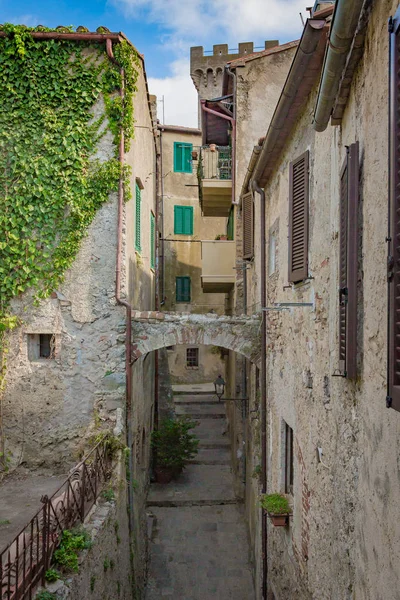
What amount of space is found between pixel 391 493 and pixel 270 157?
6738 millimetres

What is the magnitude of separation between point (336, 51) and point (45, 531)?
18.3 ft

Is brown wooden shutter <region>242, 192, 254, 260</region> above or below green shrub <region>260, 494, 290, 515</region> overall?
above

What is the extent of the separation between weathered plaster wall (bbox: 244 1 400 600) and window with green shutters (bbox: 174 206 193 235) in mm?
16921

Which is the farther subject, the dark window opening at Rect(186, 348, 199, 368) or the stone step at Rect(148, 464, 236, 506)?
the dark window opening at Rect(186, 348, 199, 368)

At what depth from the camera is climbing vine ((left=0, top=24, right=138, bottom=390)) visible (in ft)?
31.1

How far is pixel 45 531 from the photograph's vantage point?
547 cm

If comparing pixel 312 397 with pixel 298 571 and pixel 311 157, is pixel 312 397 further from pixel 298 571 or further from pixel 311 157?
pixel 311 157

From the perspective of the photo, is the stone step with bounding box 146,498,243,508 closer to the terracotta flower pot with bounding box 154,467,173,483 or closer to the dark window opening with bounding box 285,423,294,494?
the terracotta flower pot with bounding box 154,467,173,483

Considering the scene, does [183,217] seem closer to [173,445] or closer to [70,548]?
[173,445]

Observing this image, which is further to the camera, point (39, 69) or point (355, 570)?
point (39, 69)

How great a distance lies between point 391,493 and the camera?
111 inches

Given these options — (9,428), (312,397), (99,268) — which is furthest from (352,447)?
(9,428)

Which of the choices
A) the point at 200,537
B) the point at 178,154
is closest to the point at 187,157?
the point at 178,154

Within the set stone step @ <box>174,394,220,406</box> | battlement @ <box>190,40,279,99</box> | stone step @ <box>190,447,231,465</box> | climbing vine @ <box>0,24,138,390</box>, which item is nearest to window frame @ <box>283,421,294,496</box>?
climbing vine @ <box>0,24,138,390</box>
